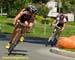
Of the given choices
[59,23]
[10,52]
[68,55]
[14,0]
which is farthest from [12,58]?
[14,0]

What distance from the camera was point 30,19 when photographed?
519 inches

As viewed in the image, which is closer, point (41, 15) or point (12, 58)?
point (12, 58)

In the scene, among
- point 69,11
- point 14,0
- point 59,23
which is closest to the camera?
point 59,23

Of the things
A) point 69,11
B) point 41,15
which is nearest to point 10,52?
point 41,15

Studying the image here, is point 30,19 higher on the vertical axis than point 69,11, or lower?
higher

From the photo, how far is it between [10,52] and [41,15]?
140 ft

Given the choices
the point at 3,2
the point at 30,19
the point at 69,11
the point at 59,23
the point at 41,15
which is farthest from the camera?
the point at 69,11

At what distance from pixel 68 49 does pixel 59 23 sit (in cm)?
285

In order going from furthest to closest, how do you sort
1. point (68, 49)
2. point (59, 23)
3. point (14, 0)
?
point (14, 0) → point (59, 23) → point (68, 49)

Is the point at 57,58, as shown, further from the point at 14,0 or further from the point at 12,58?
the point at 14,0

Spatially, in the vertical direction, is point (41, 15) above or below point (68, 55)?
below

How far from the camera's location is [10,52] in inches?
566

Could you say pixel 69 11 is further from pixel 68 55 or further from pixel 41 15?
pixel 68 55

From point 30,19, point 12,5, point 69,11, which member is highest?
point 30,19
